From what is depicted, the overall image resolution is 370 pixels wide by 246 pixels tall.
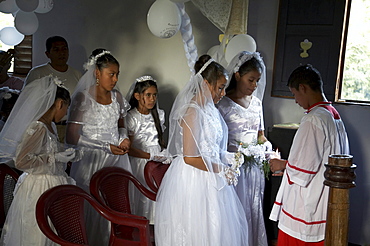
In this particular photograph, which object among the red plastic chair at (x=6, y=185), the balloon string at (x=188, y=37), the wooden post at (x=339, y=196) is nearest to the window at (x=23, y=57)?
the balloon string at (x=188, y=37)

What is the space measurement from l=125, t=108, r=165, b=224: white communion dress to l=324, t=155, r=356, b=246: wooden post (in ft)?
8.19

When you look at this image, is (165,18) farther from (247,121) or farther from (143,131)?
(247,121)

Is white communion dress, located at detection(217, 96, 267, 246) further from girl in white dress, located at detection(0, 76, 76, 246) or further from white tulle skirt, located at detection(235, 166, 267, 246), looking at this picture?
girl in white dress, located at detection(0, 76, 76, 246)

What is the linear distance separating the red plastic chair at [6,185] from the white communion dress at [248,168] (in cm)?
162

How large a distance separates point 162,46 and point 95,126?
209 cm

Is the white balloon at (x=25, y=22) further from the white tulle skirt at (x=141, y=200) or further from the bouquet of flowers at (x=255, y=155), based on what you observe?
the bouquet of flowers at (x=255, y=155)

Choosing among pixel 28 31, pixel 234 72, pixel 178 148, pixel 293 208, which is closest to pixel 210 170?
pixel 178 148

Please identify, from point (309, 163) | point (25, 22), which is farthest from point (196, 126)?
point (25, 22)

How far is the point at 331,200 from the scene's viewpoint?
5.49ft

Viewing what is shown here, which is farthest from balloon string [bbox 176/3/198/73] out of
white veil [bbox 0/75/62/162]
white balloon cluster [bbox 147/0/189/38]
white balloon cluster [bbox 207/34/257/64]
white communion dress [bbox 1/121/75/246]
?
white communion dress [bbox 1/121/75/246]

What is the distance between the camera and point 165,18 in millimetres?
4012

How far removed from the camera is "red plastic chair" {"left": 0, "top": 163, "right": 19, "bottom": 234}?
10.9 feet

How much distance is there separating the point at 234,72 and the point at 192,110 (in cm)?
91

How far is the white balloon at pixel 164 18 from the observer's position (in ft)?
13.2
